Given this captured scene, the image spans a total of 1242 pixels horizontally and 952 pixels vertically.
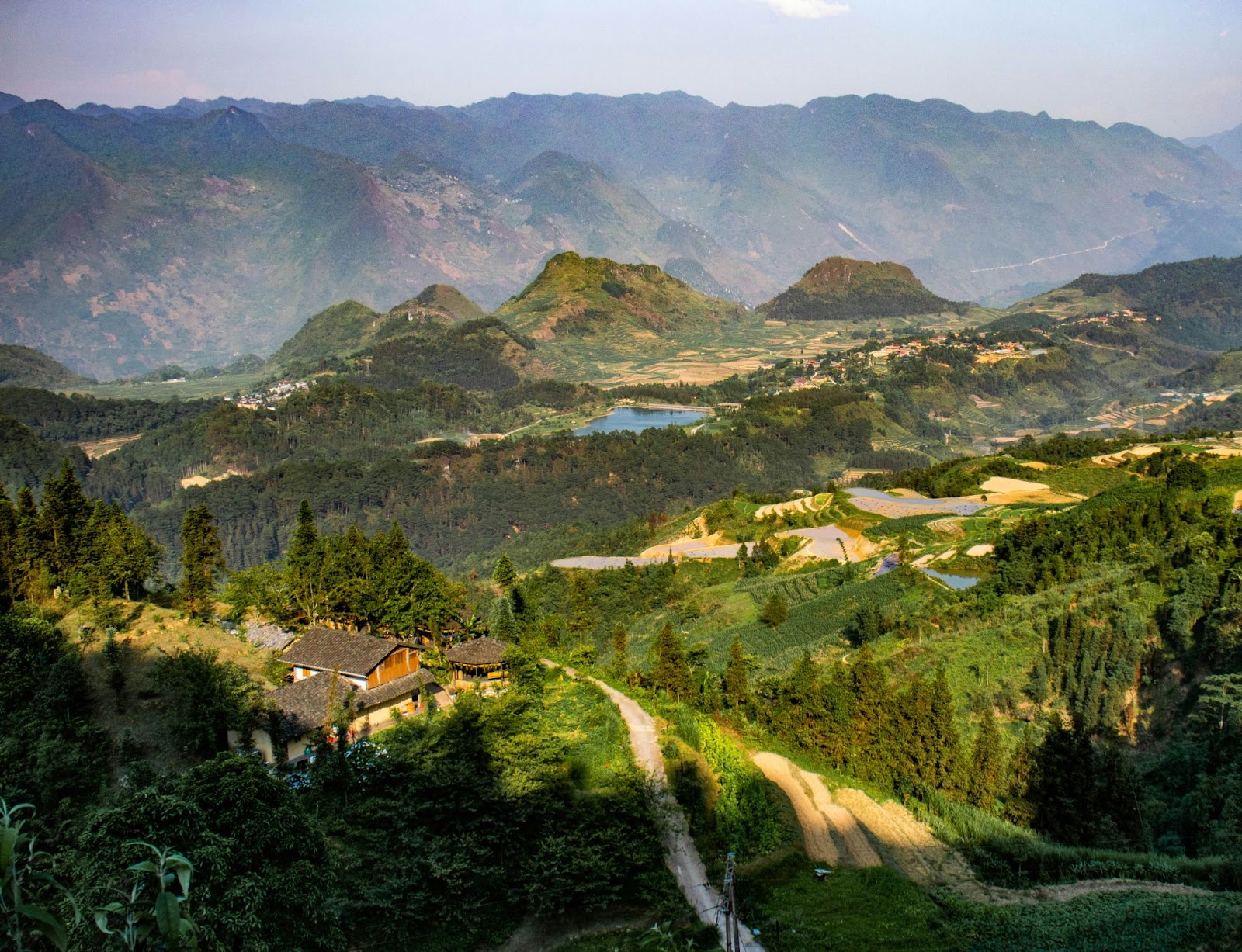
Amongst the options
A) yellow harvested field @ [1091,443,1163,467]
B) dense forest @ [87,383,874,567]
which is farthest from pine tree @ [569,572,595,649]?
Result: yellow harvested field @ [1091,443,1163,467]

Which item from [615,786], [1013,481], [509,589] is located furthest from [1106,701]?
[1013,481]

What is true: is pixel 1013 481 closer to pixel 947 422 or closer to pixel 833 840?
Answer: pixel 833 840

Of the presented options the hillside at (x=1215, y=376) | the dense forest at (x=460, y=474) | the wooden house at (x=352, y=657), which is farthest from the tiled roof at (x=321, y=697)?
the hillside at (x=1215, y=376)

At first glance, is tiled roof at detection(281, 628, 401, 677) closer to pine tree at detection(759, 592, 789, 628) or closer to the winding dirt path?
the winding dirt path

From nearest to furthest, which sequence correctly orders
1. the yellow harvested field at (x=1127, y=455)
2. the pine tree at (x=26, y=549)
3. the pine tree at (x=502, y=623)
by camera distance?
1. the pine tree at (x=26, y=549)
2. the pine tree at (x=502, y=623)
3. the yellow harvested field at (x=1127, y=455)

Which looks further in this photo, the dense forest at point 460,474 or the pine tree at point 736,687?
the dense forest at point 460,474

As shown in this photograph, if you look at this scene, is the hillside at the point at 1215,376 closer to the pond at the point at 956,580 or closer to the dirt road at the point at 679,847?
the pond at the point at 956,580
